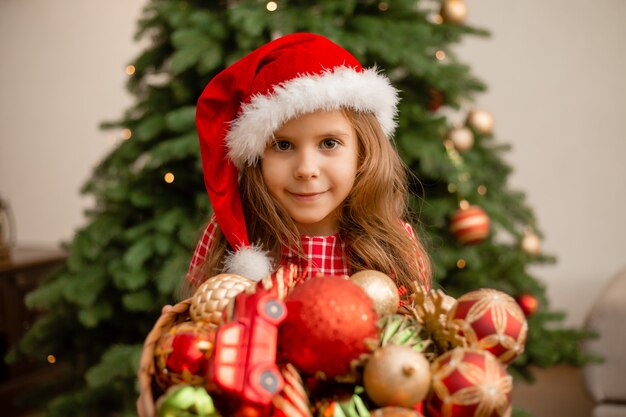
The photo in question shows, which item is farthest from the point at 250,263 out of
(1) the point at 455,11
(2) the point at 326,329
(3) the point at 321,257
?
(1) the point at 455,11

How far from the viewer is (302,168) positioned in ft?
2.80

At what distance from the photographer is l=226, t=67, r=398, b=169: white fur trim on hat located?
2.79 feet

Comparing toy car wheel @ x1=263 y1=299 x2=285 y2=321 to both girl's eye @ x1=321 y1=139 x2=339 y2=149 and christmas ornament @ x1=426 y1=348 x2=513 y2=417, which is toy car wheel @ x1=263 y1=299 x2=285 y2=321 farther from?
girl's eye @ x1=321 y1=139 x2=339 y2=149

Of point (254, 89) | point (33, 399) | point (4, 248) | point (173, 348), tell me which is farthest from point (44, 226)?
point (173, 348)

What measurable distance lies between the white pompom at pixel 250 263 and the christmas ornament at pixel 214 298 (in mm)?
169

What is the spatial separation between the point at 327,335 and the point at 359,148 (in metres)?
0.45

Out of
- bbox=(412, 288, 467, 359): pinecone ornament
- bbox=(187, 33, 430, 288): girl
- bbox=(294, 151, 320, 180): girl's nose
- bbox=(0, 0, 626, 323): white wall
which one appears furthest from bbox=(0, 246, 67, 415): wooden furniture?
bbox=(412, 288, 467, 359): pinecone ornament

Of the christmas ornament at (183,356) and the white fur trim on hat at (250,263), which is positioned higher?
the white fur trim on hat at (250,263)

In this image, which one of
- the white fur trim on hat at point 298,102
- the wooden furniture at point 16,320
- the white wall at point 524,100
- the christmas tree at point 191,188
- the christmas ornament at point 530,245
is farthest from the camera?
the white wall at point 524,100

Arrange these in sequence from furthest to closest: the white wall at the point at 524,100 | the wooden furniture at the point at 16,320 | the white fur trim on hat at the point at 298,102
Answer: the white wall at the point at 524,100 < the wooden furniture at the point at 16,320 < the white fur trim on hat at the point at 298,102

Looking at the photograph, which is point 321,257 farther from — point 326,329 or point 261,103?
point 326,329

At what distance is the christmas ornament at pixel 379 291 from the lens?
0.74 metres

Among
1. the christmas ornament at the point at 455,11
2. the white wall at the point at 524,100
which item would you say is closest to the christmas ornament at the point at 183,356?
the christmas ornament at the point at 455,11

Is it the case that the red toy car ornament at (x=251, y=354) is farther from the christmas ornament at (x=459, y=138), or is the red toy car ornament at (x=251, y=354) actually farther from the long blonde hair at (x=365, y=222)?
the christmas ornament at (x=459, y=138)
